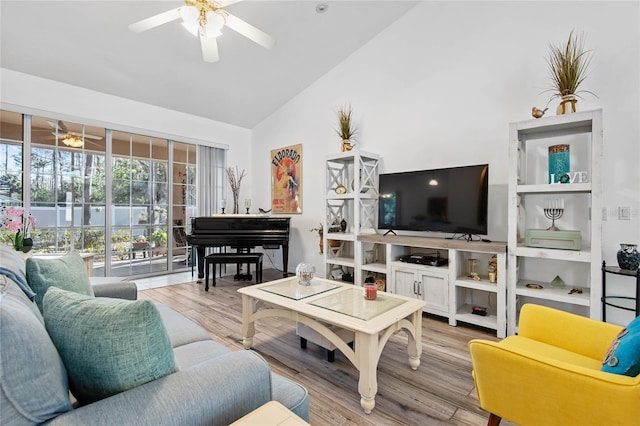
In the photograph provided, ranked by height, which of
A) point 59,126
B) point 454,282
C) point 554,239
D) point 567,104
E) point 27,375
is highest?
point 59,126

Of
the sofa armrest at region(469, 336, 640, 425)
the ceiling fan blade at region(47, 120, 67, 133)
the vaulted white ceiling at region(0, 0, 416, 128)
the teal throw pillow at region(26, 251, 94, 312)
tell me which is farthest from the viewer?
the ceiling fan blade at region(47, 120, 67, 133)

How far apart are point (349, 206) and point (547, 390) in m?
3.50

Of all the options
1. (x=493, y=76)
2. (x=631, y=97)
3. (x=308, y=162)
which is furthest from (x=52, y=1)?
Answer: (x=631, y=97)

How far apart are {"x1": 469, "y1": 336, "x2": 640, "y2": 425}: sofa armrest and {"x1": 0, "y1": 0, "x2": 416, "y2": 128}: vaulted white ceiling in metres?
3.75

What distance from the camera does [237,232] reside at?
14.7 feet

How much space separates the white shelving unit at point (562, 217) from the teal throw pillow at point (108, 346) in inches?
112

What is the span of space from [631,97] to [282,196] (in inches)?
172

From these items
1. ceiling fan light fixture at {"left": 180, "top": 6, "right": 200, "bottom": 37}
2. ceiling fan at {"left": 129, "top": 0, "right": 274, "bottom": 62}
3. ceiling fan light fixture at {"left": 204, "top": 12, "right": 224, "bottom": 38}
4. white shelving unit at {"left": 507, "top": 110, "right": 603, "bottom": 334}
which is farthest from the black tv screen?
ceiling fan light fixture at {"left": 180, "top": 6, "right": 200, "bottom": 37}

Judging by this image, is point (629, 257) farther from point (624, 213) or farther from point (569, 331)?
point (569, 331)

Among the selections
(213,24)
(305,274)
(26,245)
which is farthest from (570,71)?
(26,245)

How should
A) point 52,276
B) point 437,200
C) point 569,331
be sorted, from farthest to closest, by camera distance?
1. point 437,200
2. point 569,331
3. point 52,276

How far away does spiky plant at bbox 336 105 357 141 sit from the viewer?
13.4 feet

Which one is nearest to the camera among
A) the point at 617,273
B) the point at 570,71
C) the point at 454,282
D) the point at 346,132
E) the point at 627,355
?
the point at 627,355

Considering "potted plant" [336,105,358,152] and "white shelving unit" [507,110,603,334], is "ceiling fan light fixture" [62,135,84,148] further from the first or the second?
"white shelving unit" [507,110,603,334]
